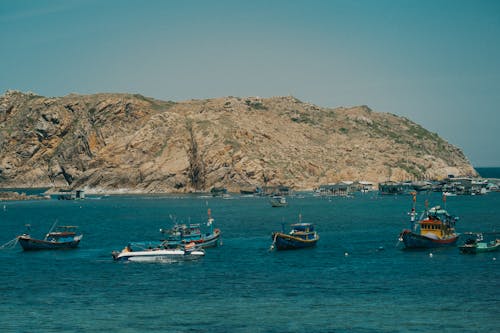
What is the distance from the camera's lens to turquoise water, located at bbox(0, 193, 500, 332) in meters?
52.7

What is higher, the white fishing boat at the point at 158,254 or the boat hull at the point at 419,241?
the boat hull at the point at 419,241

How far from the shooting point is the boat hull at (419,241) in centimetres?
9356

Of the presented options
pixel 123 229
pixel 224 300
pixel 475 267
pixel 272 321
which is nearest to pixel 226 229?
pixel 123 229

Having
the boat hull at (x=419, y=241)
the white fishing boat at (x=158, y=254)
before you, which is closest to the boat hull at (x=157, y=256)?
the white fishing boat at (x=158, y=254)

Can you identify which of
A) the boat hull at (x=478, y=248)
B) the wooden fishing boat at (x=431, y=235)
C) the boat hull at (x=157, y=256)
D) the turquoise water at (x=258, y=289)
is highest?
the wooden fishing boat at (x=431, y=235)

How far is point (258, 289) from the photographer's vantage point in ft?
217

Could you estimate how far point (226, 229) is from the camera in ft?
418

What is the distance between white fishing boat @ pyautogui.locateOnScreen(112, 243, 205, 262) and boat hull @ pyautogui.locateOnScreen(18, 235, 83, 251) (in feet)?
50.9

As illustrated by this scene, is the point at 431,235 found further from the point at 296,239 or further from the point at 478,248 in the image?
the point at 296,239

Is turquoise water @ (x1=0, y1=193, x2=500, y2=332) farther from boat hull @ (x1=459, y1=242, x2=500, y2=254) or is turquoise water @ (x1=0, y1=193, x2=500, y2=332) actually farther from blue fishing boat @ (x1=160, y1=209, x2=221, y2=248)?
blue fishing boat @ (x1=160, y1=209, x2=221, y2=248)

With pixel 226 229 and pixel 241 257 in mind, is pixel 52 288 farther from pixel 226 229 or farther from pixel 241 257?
pixel 226 229

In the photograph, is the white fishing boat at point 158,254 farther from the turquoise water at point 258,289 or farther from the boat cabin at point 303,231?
the boat cabin at point 303,231

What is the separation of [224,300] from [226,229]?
217ft

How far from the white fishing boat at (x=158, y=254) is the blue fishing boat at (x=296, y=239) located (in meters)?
11.2
